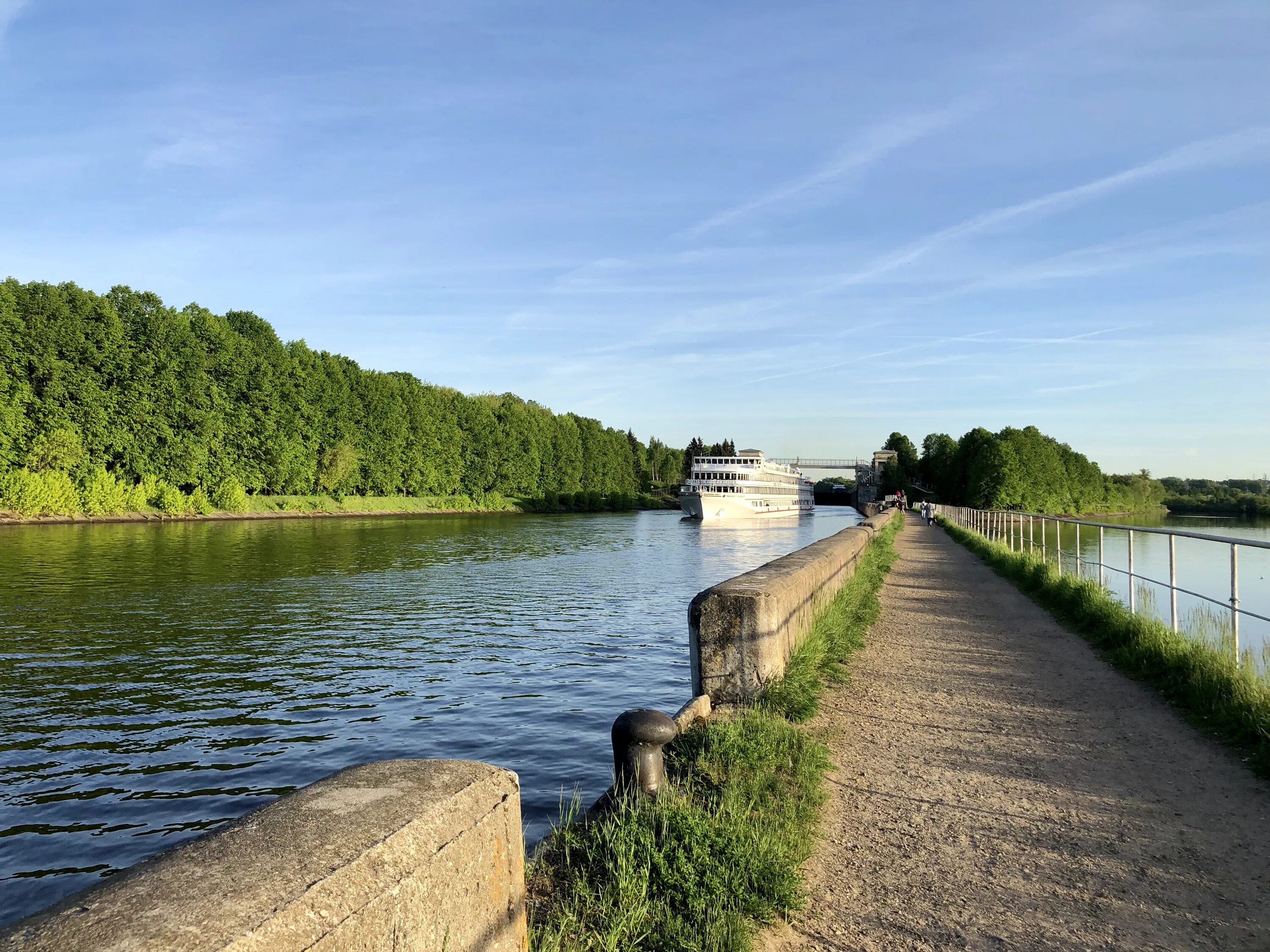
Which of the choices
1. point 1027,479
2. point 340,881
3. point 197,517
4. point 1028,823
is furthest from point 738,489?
point 340,881

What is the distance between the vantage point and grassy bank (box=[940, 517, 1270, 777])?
22.7 feet

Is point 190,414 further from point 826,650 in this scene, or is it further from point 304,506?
point 826,650

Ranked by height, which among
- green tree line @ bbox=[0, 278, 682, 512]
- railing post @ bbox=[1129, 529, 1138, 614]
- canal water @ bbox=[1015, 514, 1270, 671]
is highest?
green tree line @ bbox=[0, 278, 682, 512]

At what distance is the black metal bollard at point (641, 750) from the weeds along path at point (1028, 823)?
1.11m

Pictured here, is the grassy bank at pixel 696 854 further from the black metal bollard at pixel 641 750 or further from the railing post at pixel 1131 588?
the railing post at pixel 1131 588

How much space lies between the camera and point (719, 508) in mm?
84000

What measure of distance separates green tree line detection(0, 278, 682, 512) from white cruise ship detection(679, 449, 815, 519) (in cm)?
2656

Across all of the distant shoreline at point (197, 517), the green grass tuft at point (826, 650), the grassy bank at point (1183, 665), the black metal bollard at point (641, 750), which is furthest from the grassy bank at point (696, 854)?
the distant shoreline at point (197, 517)

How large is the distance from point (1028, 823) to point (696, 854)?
2273 mm

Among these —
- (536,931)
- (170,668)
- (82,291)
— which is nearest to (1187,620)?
(536,931)

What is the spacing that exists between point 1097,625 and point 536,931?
1111 cm

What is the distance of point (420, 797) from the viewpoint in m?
2.74

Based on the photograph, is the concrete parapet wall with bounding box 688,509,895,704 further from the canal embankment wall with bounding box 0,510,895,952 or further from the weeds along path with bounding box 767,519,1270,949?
the canal embankment wall with bounding box 0,510,895,952

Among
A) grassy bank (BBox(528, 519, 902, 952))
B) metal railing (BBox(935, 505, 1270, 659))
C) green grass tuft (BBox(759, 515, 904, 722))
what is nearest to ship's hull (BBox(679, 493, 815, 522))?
metal railing (BBox(935, 505, 1270, 659))
